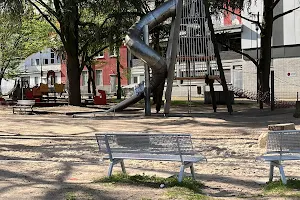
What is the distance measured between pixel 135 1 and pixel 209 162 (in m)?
17.8

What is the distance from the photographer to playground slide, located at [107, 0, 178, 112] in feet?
65.6

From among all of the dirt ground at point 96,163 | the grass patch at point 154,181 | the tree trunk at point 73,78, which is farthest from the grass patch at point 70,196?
the tree trunk at point 73,78

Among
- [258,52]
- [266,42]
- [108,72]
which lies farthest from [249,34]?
[108,72]

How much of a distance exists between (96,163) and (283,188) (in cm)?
412

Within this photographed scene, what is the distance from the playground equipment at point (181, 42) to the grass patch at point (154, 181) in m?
13.1

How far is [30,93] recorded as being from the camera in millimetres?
34625

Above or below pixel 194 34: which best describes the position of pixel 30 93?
below

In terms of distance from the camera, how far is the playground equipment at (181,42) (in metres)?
20.5

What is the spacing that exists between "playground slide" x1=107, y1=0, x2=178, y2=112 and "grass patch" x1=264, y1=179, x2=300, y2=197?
13.5 metres

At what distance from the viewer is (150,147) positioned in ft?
24.3

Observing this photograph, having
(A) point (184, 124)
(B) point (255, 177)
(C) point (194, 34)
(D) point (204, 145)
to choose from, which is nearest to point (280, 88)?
(C) point (194, 34)

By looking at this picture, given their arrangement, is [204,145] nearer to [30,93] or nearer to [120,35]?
[120,35]

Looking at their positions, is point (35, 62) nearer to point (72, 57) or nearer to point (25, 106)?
point (72, 57)

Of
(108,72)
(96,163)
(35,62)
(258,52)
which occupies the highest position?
(35,62)
